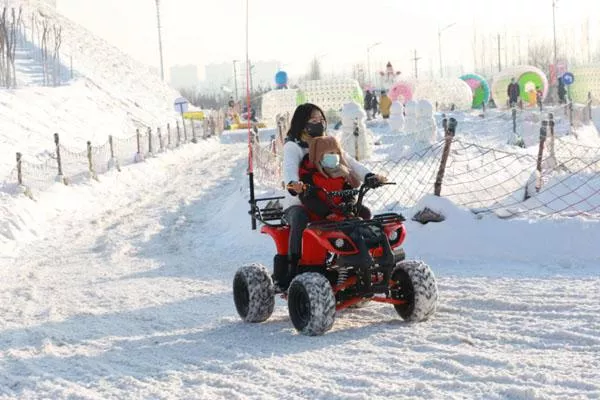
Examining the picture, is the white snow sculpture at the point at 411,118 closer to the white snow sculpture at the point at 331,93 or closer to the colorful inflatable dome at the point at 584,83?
the white snow sculpture at the point at 331,93

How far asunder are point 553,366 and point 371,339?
1.45 m

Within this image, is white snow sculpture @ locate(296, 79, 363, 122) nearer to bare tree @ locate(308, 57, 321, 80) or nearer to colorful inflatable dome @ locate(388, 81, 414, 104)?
colorful inflatable dome @ locate(388, 81, 414, 104)

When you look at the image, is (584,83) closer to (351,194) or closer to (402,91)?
(402,91)

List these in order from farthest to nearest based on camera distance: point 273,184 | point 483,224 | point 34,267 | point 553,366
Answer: point 273,184 < point 34,267 < point 483,224 < point 553,366

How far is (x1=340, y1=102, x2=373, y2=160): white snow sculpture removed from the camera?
1856 cm

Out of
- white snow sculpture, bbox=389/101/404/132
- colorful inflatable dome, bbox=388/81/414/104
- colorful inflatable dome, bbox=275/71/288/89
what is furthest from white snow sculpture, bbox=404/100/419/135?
colorful inflatable dome, bbox=275/71/288/89

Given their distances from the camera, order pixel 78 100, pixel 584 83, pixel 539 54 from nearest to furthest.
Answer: pixel 584 83 → pixel 78 100 → pixel 539 54

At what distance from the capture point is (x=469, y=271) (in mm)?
8617

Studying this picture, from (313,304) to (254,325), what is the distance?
3.07 feet

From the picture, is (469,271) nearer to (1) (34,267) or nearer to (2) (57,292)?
(2) (57,292)

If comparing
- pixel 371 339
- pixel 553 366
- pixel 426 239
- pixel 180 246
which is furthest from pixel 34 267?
pixel 553 366

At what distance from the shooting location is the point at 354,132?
60.8 feet

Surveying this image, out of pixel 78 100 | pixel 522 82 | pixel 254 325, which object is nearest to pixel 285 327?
pixel 254 325

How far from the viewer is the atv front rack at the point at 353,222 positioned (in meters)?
6.16
